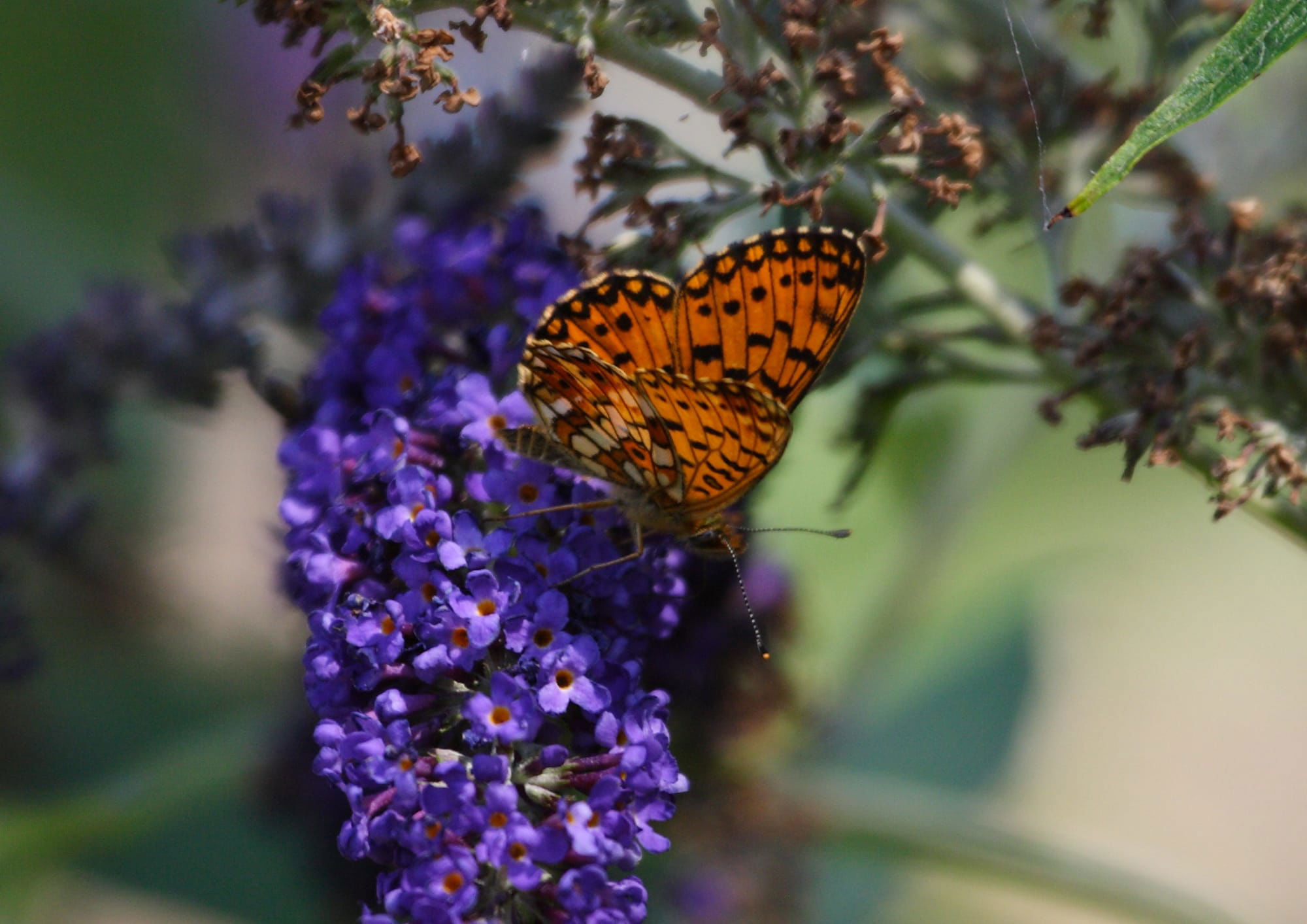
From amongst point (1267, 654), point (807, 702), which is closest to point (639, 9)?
point (807, 702)

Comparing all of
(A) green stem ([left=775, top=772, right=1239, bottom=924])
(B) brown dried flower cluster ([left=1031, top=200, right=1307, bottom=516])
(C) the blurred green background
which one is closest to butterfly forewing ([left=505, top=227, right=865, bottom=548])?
(B) brown dried flower cluster ([left=1031, top=200, right=1307, bottom=516])

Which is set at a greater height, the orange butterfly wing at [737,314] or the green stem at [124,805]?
the orange butterfly wing at [737,314]

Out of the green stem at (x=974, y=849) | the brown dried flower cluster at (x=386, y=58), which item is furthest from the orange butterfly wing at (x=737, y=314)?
the green stem at (x=974, y=849)

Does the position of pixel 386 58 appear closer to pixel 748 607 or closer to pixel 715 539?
pixel 715 539

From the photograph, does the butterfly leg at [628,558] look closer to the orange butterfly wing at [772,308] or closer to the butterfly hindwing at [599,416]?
the butterfly hindwing at [599,416]

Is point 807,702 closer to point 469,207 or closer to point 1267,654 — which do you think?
point 469,207

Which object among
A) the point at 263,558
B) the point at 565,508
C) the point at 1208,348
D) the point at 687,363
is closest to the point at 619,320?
the point at 687,363

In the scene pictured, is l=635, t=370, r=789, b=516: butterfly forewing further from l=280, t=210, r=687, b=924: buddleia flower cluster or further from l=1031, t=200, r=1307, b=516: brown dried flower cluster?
l=1031, t=200, r=1307, b=516: brown dried flower cluster

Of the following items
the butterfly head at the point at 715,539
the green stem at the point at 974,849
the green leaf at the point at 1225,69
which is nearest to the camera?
the green leaf at the point at 1225,69
